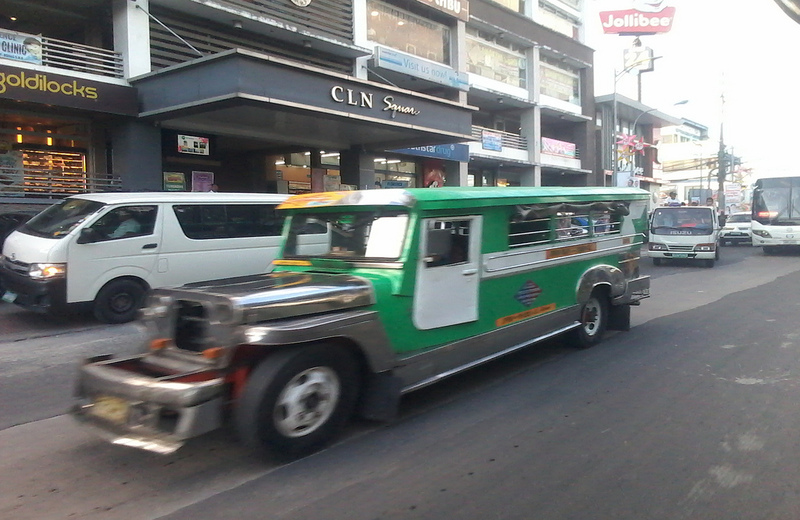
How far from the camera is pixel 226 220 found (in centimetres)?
1014

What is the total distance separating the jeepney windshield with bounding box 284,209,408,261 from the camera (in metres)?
5.01

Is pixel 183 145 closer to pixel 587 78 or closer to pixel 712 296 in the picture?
pixel 712 296

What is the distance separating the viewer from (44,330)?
8.73 metres

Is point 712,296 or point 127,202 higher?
point 127,202

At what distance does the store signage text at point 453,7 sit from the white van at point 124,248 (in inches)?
569

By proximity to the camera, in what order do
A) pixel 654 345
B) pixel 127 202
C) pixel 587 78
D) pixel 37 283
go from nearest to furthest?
pixel 654 345 < pixel 37 283 < pixel 127 202 < pixel 587 78

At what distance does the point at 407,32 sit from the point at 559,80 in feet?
42.0

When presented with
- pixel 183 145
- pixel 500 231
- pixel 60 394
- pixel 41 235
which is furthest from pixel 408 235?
pixel 183 145

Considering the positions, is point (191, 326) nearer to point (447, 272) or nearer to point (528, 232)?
point (447, 272)

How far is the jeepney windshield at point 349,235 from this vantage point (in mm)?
5008

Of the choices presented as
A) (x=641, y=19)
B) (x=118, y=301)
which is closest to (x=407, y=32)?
(x=118, y=301)

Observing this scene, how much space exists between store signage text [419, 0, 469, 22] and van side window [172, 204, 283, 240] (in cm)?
1394

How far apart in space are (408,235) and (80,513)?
2.90 m

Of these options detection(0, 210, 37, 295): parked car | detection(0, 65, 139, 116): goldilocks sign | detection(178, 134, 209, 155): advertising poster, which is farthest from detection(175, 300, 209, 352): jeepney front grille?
detection(178, 134, 209, 155): advertising poster
